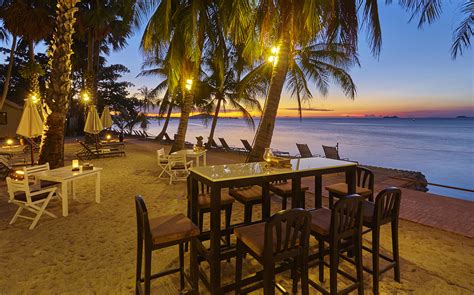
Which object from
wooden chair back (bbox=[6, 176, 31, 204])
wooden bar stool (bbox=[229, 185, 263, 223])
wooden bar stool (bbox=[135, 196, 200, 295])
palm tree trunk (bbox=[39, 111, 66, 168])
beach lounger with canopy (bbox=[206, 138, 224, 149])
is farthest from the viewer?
beach lounger with canopy (bbox=[206, 138, 224, 149])

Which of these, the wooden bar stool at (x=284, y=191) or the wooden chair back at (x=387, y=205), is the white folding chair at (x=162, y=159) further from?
the wooden chair back at (x=387, y=205)

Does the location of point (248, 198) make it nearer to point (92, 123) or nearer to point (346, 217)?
point (346, 217)

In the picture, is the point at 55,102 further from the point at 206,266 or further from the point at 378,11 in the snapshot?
the point at 378,11

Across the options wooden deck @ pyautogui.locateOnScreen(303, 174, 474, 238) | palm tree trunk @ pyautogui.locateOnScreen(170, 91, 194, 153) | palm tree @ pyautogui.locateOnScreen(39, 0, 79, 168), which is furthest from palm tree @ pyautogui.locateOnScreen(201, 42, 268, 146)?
wooden deck @ pyautogui.locateOnScreen(303, 174, 474, 238)

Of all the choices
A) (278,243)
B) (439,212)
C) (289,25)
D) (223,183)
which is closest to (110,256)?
(223,183)

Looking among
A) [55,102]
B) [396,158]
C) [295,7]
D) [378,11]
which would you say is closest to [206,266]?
[295,7]

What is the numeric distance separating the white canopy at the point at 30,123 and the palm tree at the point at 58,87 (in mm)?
203

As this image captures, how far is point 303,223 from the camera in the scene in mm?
1940

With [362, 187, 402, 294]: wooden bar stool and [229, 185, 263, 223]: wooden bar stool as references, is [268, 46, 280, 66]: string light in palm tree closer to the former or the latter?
[229, 185, 263, 223]: wooden bar stool

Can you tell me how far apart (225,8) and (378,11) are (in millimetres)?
3429

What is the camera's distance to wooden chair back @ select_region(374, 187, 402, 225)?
2.38 m

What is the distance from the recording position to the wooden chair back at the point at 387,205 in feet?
7.81

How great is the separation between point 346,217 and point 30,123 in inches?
308

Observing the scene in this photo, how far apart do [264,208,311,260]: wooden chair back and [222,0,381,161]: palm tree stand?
11.0ft
